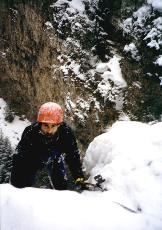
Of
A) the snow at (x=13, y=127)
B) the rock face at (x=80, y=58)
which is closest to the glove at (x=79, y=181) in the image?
the rock face at (x=80, y=58)

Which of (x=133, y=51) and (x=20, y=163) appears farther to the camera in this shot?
(x=133, y=51)

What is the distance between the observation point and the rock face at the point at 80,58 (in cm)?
1144

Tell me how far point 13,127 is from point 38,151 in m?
11.6

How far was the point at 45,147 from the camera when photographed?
352 cm

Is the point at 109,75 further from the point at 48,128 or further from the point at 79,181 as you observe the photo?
the point at 79,181

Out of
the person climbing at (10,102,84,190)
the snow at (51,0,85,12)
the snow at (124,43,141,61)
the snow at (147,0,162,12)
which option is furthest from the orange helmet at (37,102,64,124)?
the snow at (51,0,85,12)

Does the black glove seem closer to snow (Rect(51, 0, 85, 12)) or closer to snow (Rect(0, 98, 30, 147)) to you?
snow (Rect(51, 0, 85, 12))

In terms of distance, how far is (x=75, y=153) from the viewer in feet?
11.7

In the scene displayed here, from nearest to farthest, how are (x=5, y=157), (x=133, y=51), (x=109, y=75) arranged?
(x=133, y=51), (x=109, y=75), (x=5, y=157)

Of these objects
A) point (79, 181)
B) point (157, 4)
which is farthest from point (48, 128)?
point (157, 4)

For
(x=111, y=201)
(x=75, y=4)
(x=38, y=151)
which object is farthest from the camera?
(x=75, y=4)

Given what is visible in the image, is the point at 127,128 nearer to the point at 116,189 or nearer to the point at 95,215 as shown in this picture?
the point at 116,189

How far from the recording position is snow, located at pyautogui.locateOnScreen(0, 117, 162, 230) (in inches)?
77.2

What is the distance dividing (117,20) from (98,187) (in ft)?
32.8
